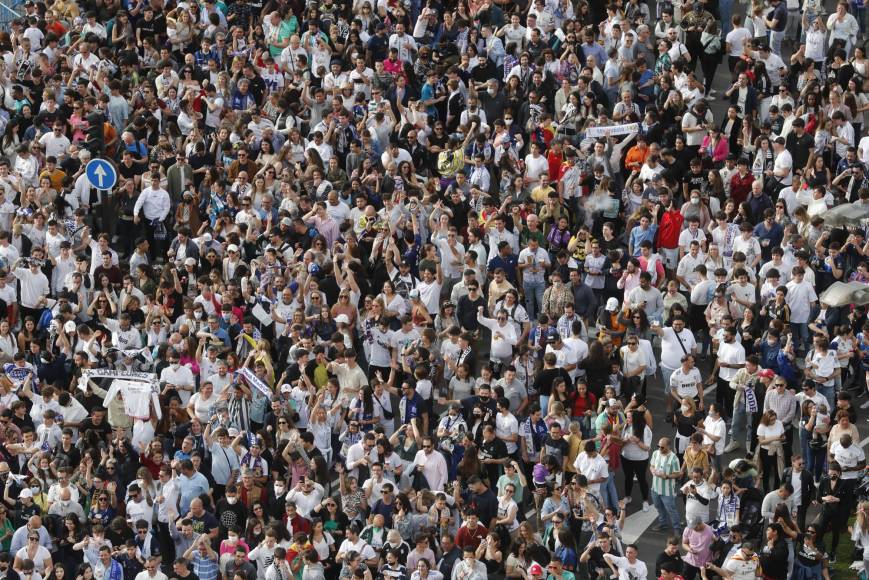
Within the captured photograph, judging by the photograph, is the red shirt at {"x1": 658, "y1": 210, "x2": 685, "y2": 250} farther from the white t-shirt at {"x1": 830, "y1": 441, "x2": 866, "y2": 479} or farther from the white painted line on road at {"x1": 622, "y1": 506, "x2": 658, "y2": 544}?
the white t-shirt at {"x1": 830, "y1": 441, "x2": 866, "y2": 479}

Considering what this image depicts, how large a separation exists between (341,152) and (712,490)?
949cm

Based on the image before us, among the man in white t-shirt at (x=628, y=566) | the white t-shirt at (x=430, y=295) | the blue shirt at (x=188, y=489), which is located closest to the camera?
the man in white t-shirt at (x=628, y=566)

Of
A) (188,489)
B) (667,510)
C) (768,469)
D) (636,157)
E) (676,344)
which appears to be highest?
(636,157)

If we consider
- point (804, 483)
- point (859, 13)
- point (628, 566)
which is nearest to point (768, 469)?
point (804, 483)

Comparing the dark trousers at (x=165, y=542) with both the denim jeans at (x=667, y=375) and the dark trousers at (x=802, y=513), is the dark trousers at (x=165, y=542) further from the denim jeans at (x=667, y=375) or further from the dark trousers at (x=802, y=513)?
the dark trousers at (x=802, y=513)

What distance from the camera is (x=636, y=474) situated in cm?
2584

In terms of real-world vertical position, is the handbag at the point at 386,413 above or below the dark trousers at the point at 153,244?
above

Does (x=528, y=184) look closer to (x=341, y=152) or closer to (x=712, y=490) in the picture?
(x=341, y=152)

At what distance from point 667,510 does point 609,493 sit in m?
0.74

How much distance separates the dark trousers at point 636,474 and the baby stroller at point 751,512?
4.91ft

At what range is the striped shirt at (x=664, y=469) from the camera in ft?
82.0

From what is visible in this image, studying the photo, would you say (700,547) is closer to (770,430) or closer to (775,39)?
(770,430)

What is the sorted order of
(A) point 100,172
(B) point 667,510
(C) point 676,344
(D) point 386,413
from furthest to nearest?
(A) point 100,172, (C) point 676,344, (D) point 386,413, (B) point 667,510

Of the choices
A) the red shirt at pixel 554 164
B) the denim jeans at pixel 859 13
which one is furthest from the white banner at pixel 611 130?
the denim jeans at pixel 859 13
